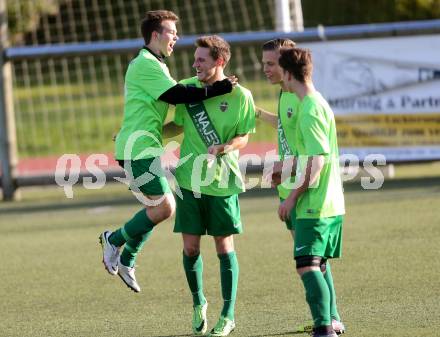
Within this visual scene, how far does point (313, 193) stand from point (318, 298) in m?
0.56

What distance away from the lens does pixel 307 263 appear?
6.00 m

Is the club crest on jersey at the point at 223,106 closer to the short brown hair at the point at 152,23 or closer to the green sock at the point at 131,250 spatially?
the short brown hair at the point at 152,23

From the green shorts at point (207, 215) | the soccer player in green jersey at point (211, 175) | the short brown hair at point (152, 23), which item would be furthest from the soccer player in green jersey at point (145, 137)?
the green shorts at point (207, 215)

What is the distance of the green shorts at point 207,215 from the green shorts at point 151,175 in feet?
1.47

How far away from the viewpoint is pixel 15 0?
751 inches

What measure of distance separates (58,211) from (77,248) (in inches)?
129

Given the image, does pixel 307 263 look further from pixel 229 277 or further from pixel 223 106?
pixel 223 106

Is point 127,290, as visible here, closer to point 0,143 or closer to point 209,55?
point 209,55

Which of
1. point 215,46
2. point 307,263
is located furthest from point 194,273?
point 215,46

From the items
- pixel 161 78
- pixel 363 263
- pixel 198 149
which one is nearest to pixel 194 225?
pixel 198 149

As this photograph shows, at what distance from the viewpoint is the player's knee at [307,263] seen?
6.00 m

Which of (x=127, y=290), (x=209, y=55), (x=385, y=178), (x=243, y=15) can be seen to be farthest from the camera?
(x=243, y=15)

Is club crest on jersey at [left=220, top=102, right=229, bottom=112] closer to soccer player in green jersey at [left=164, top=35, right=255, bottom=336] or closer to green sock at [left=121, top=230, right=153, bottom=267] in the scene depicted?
soccer player in green jersey at [left=164, top=35, right=255, bottom=336]

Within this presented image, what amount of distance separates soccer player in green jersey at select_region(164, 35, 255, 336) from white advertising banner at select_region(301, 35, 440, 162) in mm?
7324
